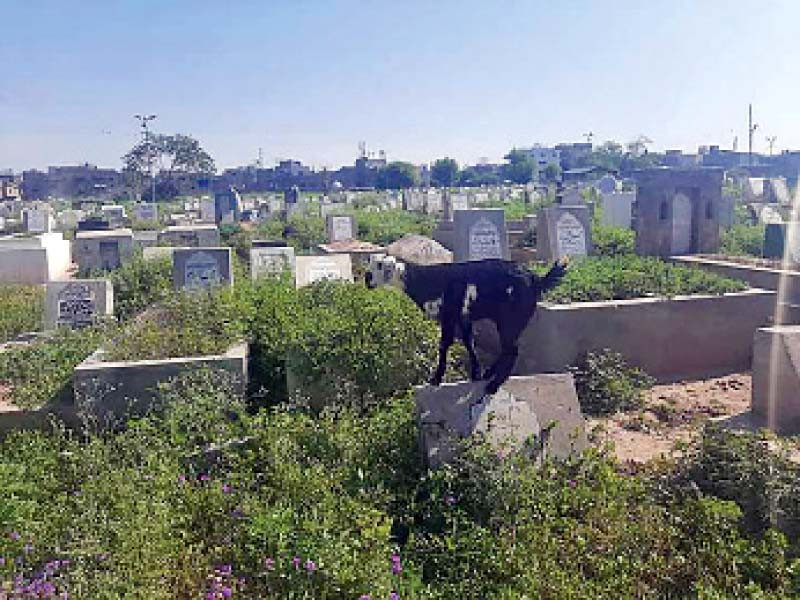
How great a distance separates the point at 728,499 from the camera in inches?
159

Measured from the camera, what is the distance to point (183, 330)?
21.3ft

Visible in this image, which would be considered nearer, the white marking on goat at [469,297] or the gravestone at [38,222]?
the white marking on goat at [469,297]

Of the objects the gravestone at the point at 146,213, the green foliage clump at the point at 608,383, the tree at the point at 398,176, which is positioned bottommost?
the green foliage clump at the point at 608,383

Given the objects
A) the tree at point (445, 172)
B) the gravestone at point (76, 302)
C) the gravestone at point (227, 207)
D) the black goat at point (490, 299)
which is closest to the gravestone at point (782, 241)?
the black goat at point (490, 299)

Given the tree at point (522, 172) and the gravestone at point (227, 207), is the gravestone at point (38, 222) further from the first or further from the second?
the tree at point (522, 172)

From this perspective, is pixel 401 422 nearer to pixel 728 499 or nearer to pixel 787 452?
pixel 728 499

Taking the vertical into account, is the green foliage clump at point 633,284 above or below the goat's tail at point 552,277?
below

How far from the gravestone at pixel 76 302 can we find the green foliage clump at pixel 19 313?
437mm

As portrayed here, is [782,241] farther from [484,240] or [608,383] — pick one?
[608,383]

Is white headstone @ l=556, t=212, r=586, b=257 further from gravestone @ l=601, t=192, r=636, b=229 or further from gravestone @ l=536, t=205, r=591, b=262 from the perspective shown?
gravestone @ l=601, t=192, r=636, b=229

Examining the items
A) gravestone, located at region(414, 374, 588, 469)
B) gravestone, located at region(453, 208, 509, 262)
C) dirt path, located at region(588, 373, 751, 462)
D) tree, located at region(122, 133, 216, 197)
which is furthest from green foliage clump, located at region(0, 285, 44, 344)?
tree, located at region(122, 133, 216, 197)

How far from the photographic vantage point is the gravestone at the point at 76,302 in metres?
8.92

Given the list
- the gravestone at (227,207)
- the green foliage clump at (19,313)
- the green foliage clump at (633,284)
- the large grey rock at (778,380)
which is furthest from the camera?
the gravestone at (227,207)

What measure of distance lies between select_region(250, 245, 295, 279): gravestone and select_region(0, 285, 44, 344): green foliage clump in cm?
295
